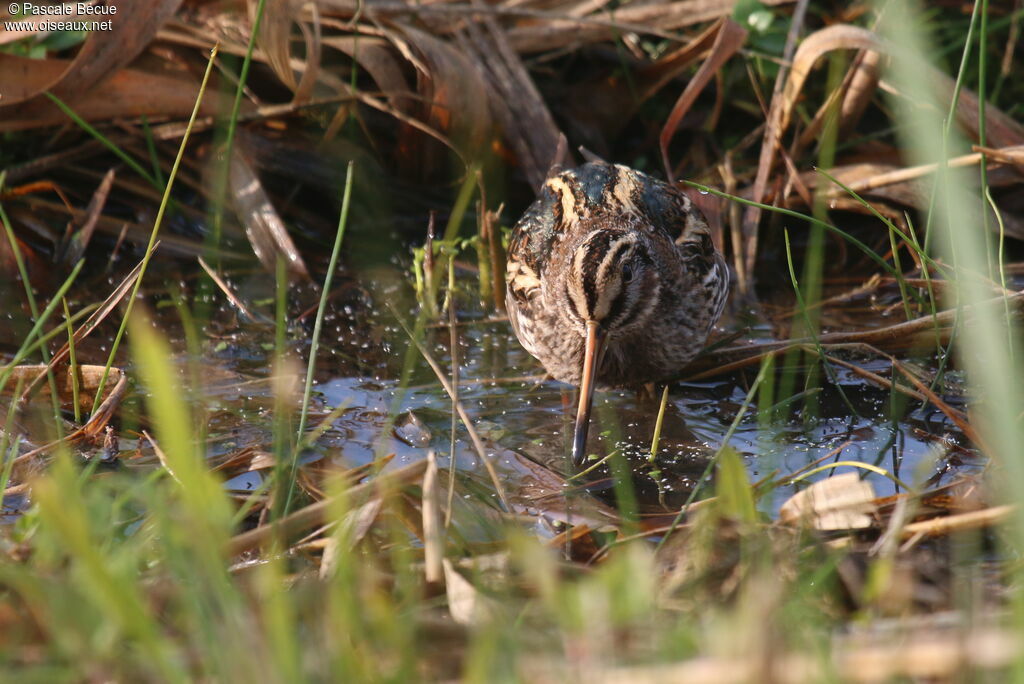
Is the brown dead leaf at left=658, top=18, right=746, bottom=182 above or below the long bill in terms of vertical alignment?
above

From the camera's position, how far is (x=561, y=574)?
103 inches

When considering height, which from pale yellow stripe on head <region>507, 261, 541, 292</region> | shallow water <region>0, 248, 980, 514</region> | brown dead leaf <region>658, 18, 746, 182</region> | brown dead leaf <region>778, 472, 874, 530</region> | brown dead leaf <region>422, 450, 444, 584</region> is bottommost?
shallow water <region>0, 248, 980, 514</region>

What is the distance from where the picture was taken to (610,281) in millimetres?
3783

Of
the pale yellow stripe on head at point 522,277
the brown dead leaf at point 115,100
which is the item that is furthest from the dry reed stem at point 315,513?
the brown dead leaf at point 115,100

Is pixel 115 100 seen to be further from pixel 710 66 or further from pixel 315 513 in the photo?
pixel 315 513

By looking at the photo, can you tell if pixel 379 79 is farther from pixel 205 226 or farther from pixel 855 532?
pixel 855 532

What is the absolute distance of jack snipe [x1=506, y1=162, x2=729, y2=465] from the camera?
3.83 meters

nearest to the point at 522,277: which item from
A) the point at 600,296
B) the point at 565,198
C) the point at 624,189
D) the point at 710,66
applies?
the point at 565,198

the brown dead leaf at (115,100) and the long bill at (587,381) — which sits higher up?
the brown dead leaf at (115,100)

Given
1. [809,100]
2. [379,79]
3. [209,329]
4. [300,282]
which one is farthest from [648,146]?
[209,329]

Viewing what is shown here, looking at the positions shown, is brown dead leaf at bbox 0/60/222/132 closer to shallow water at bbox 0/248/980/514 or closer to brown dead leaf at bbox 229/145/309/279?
brown dead leaf at bbox 229/145/309/279

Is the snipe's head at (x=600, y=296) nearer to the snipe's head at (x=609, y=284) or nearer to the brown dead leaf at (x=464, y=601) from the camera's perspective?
→ the snipe's head at (x=609, y=284)

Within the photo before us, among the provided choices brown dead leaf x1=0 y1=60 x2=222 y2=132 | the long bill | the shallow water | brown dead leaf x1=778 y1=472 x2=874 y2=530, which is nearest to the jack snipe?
the long bill

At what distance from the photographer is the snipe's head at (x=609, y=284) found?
378cm
